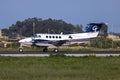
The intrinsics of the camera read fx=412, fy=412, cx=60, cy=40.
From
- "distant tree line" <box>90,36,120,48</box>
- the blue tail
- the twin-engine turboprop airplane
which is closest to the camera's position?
the twin-engine turboprop airplane

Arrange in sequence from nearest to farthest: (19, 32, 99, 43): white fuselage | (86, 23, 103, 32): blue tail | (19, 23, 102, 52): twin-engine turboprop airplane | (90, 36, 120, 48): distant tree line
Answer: (19, 23, 102, 52): twin-engine turboprop airplane, (19, 32, 99, 43): white fuselage, (86, 23, 103, 32): blue tail, (90, 36, 120, 48): distant tree line

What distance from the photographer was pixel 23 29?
643 feet

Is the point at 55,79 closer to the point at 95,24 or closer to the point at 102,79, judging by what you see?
the point at 102,79

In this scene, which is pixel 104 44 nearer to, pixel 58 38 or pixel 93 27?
pixel 93 27

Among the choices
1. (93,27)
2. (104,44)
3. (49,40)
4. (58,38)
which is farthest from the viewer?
(104,44)

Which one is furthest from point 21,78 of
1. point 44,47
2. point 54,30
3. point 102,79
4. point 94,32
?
point 54,30

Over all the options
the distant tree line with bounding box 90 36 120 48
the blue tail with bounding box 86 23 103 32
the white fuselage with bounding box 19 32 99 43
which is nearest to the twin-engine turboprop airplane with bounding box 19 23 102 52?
the white fuselage with bounding box 19 32 99 43

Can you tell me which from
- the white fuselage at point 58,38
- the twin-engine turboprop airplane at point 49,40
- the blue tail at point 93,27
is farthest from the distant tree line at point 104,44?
the twin-engine turboprop airplane at point 49,40

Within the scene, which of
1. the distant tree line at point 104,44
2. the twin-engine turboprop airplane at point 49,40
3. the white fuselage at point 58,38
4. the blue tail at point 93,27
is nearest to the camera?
the twin-engine turboprop airplane at point 49,40

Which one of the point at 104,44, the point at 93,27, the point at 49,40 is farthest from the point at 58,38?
the point at 104,44

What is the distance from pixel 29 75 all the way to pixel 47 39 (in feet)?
145

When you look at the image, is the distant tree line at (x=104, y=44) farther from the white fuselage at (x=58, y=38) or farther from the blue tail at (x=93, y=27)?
the white fuselage at (x=58, y=38)

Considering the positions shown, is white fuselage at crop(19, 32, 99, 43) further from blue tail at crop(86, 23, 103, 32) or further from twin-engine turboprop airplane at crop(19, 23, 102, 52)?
blue tail at crop(86, 23, 103, 32)

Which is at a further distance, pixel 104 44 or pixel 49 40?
pixel 104 44
